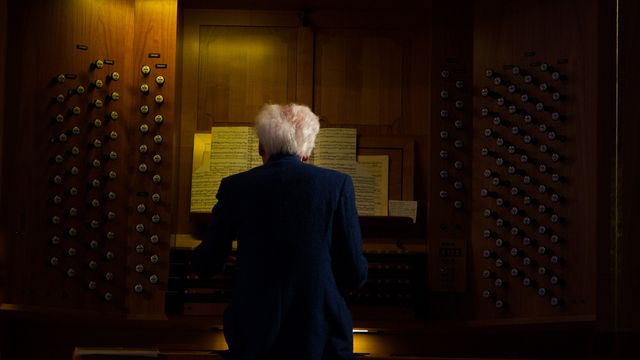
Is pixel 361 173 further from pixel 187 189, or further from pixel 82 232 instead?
pixel 82 232

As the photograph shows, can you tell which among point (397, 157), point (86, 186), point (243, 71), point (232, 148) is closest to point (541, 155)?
point (397, 157)

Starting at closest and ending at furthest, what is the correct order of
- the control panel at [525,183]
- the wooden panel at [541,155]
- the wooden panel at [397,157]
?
the wooden panel at [541,155], the control panel at [525,183], the wooden panel at [397,157]

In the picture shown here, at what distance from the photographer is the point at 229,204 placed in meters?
2.12

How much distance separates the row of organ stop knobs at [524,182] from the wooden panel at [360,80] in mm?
706

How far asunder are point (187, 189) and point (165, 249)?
50cm

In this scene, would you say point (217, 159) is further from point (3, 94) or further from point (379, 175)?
point (3, 94)

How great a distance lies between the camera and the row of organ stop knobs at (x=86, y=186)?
3.52 meters

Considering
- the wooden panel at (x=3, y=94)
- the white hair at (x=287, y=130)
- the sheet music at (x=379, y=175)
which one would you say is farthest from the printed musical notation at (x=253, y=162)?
the white hair at (x=287, y=130)

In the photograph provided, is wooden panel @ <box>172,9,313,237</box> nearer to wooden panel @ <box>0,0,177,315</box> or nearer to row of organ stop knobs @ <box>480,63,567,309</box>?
wooden panel @ <box>0,0,177,315</box>

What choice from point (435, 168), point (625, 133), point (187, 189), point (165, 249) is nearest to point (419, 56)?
point (435, 168)

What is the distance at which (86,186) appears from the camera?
3547 millimetres

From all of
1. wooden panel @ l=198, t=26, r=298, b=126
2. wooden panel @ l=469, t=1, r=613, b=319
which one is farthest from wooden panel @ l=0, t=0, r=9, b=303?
wooden panel @ l=469, t=1, r=613, b=319

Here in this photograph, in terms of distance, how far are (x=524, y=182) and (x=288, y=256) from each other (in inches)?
82.1

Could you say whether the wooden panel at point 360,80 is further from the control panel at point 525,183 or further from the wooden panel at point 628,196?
the wooden panel at point 628,196
